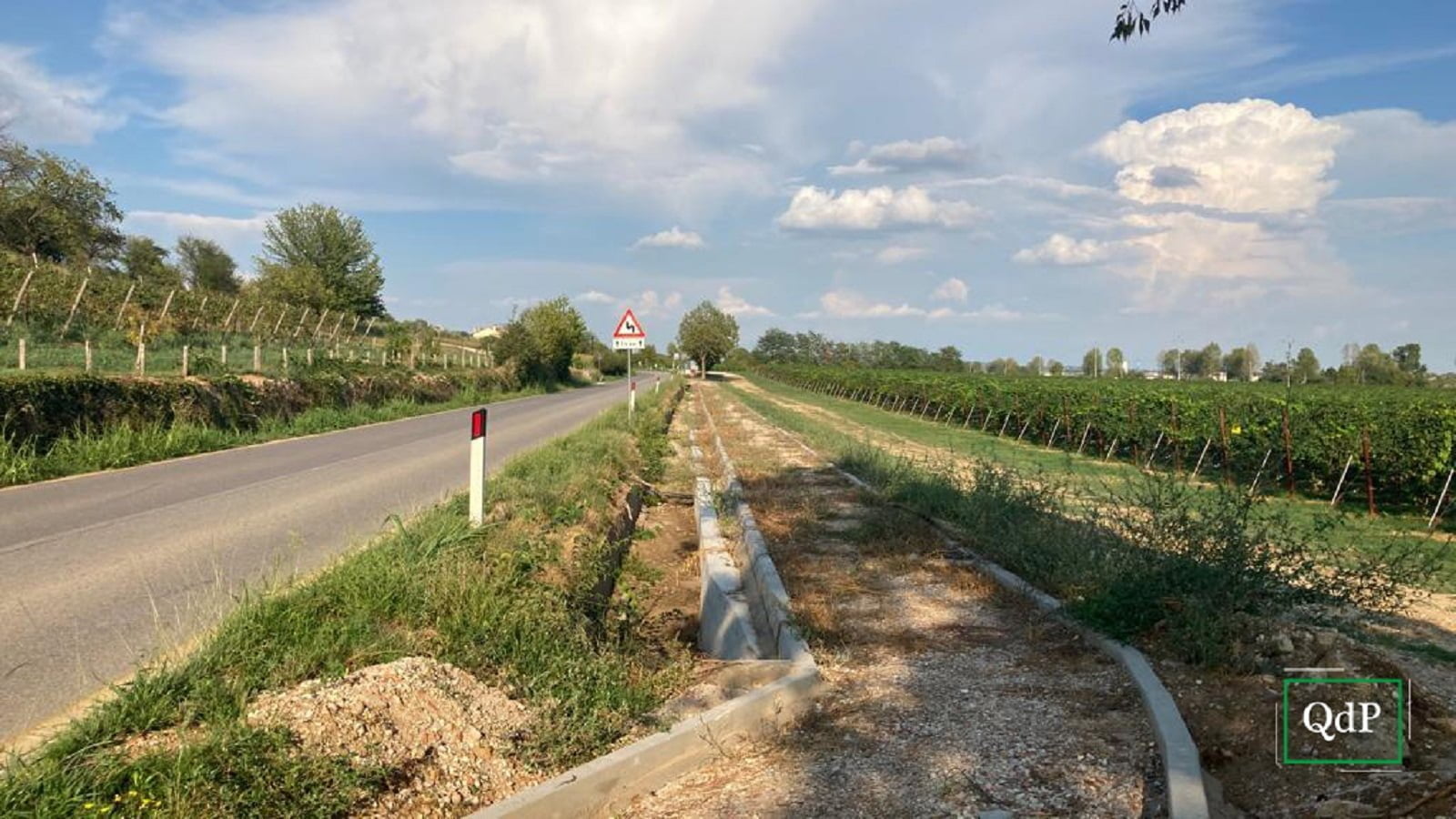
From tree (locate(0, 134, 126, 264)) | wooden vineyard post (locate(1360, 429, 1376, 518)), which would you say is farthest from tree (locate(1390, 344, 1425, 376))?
tree (locate(0, 134, 126, 264))

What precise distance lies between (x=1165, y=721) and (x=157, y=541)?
840cm

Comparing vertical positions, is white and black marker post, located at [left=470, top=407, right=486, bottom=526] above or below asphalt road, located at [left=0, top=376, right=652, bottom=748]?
above

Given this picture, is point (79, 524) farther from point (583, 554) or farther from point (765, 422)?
point (765, 422)

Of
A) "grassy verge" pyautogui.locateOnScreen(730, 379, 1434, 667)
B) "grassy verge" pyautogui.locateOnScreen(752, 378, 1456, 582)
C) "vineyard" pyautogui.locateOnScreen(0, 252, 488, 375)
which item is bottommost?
"grassy verge" pyautogui.locateOnScreen(752, 378, 1456, 582)

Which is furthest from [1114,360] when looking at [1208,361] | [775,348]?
[775,348]

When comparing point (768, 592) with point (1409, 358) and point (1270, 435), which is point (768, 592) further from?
point (1409, 358)

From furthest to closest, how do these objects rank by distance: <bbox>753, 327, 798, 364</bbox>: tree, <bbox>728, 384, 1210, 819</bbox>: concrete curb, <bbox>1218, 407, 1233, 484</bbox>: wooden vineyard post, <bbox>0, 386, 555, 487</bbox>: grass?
<bbox>753, 327, 798, 364</bbox>: tree
<bbox>1218, 407, 1233, 484</bbox>: wooden vineyard post
<bbox>0, 386, 555, 487</bbox>: grass
<bbox>728, 384, 1210, 819</bbox>: concrete curb

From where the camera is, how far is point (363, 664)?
4.59m

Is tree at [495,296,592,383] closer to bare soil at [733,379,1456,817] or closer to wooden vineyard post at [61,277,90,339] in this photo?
wooden vineyard post at [61,277,90,339]

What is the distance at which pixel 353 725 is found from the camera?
3777mm

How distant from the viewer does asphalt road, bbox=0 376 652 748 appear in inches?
202

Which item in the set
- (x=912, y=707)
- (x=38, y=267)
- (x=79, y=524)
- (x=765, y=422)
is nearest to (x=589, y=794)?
(x=912, y=707)

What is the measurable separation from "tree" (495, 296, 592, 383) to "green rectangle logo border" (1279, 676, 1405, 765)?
49074 millimetres

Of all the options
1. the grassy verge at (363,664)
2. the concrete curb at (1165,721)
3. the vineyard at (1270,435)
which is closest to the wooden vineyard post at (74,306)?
the grassy verge at (363,664)
